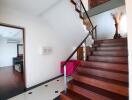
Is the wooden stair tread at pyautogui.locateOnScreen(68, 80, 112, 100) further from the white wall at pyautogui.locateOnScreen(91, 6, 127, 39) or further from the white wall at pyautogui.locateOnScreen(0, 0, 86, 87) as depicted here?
the white wall at pyautogui.locateOnScreen(91, 6, 127, 39)

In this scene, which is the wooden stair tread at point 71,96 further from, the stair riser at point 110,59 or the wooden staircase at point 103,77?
the stair riser at point 110,59

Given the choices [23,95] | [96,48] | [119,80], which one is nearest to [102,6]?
[96,48]

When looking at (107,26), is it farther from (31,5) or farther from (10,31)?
(10,31)

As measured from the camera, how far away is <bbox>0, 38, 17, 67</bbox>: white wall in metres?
8.31

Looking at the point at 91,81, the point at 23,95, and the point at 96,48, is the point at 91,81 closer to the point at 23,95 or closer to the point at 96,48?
the point at 96,48

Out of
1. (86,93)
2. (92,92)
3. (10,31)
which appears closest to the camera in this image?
(92,92)

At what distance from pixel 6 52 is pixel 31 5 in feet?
22.0

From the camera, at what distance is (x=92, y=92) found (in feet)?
7.84

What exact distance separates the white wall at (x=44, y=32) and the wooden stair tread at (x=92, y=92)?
1554mm

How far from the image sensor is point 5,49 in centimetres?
850

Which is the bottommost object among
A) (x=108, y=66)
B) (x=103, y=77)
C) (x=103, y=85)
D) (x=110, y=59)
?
(x=103, y=85)

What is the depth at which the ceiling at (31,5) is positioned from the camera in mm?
2886

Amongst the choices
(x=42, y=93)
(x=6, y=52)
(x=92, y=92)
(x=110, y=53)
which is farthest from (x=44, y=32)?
(x=6, y=52)

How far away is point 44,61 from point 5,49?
19.2 ft
